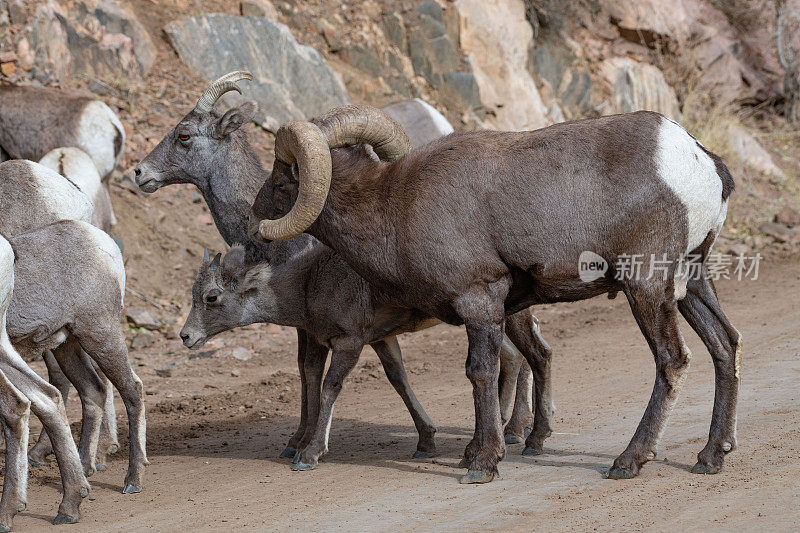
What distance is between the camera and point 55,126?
534 inches

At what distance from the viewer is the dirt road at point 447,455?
6.31 m

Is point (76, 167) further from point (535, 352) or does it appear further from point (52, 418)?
point (535, 352)

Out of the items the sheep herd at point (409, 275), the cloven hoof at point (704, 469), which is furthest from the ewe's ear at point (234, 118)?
the cloven hoof at point (704, 469)

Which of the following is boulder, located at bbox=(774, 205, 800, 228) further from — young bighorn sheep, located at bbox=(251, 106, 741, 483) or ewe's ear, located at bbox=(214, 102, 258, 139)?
ewe's ear, located at bbox=(214, 102, 258, 139)

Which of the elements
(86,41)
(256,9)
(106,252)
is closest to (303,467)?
(106,252)

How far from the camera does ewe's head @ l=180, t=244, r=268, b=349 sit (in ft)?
28.8

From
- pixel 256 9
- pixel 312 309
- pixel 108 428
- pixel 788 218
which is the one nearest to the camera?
pixel 312 309

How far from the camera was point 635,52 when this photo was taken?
23344 millimetres

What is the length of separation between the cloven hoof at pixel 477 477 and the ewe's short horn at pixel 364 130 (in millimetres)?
2570

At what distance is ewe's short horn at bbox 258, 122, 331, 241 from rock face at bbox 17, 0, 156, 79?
1017 cm

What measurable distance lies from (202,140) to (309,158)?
273 centimetres

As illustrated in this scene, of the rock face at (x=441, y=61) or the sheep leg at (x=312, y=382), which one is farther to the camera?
the rock face at (x=441, y=61)

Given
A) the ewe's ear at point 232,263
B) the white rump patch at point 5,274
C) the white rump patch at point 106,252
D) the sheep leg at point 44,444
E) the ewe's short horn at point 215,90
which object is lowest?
the sheep leg at point 44,444

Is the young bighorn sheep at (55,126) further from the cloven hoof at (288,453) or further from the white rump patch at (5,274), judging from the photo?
the white rump patch at (5,274)
